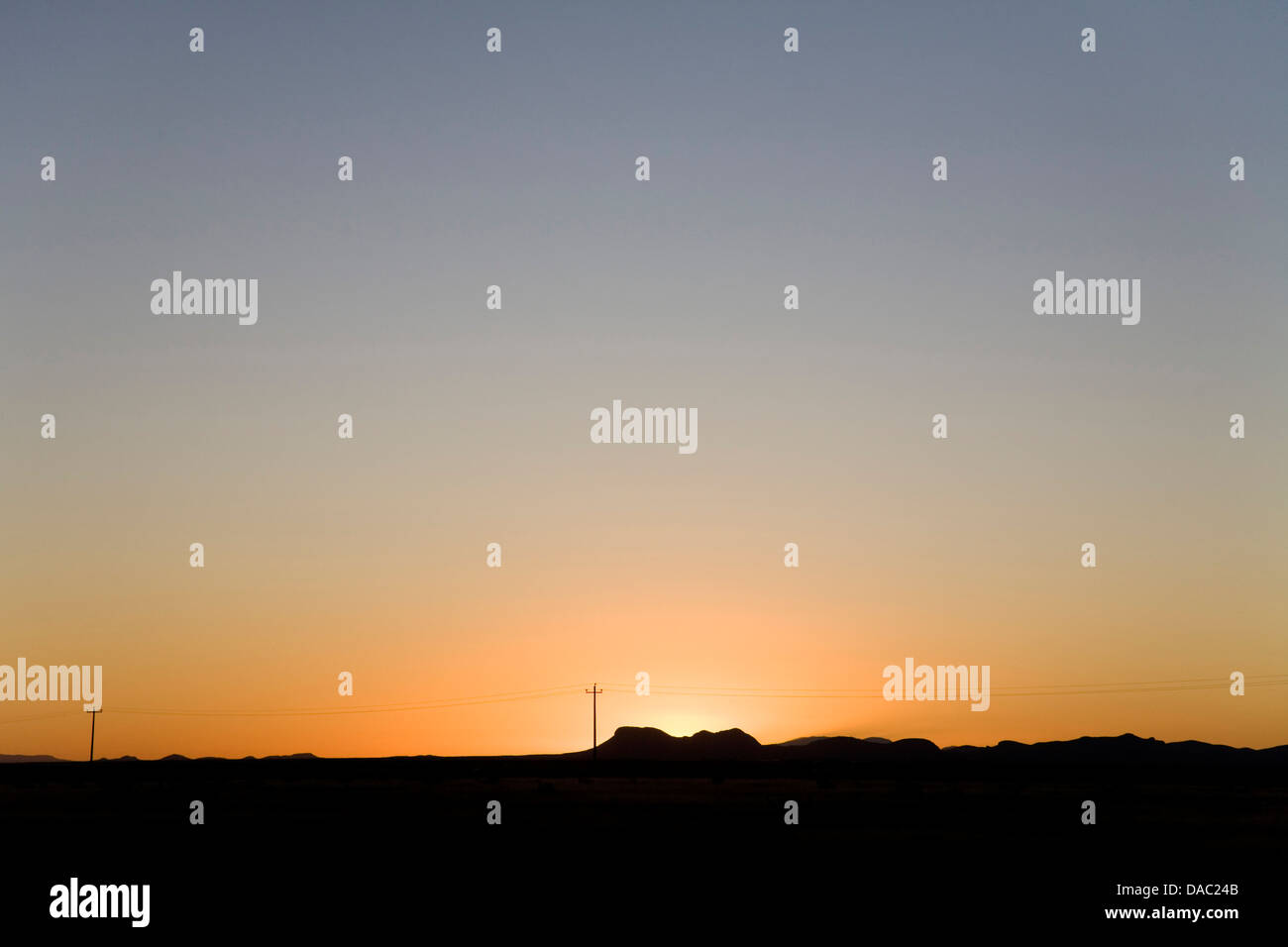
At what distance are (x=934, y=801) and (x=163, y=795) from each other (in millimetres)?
54074

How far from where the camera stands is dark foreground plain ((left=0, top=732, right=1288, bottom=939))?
30.4 meters

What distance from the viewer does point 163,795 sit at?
89.1 m
